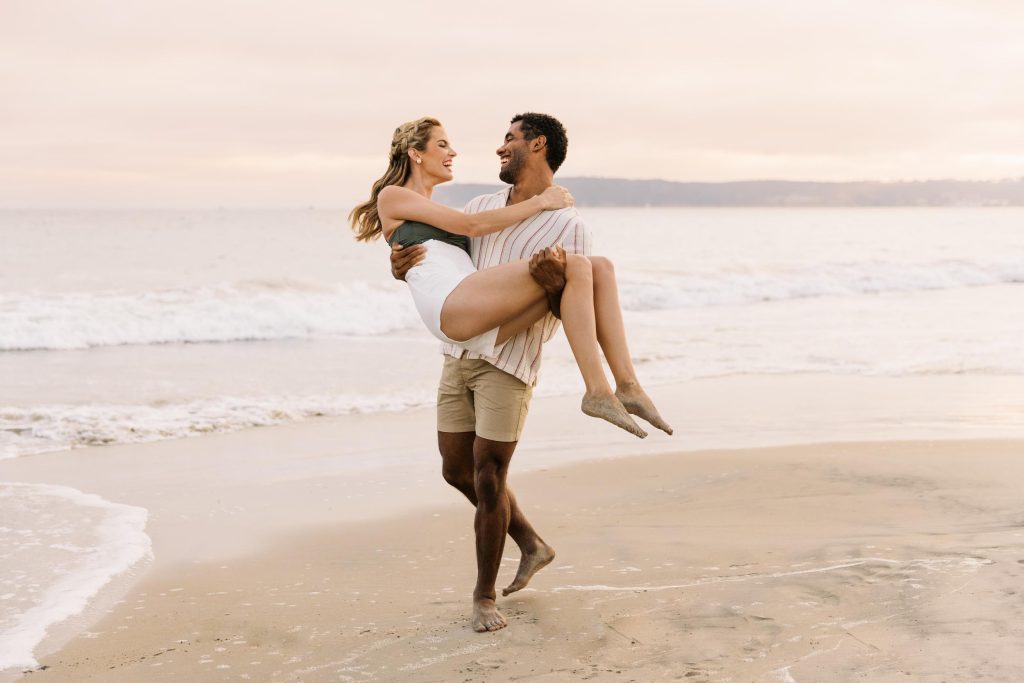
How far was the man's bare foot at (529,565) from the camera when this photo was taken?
4.52m

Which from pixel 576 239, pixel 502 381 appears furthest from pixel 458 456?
pixel 576 239

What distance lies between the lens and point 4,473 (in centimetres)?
743

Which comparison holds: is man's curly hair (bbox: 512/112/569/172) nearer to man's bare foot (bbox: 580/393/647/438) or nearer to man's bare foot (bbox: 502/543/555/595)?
man's bare foot (bbox: 580/393/647/438)

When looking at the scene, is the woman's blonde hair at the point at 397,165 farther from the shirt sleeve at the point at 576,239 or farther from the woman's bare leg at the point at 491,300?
the shirt sleeve at the point at 576,239

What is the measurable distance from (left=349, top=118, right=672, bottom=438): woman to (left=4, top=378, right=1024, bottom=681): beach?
92 centimetres

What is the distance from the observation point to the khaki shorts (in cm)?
421

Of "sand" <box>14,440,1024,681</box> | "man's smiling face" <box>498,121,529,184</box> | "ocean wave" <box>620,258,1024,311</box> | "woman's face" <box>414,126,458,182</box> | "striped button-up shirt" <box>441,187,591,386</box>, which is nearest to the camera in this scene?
"sand" <box>14,440,1024,681</box>

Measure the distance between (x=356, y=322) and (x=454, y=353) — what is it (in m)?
15.3

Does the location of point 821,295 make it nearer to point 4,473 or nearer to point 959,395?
point 959,395

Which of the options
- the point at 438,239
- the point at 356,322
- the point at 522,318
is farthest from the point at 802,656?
the point at 356,322

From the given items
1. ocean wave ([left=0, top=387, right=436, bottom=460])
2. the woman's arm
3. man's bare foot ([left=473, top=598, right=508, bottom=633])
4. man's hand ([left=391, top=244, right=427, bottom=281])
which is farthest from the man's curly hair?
ocean wave ([left=0, top=387, right=436, bottom=460])

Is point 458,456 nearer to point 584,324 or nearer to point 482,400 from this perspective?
point 482,400

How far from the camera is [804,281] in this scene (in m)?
29.6

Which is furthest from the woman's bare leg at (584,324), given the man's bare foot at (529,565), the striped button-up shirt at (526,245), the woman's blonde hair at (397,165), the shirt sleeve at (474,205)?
the woman's blonde hair at (397,165)
